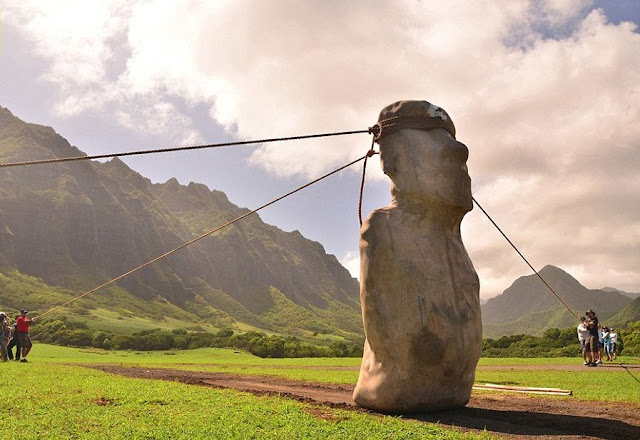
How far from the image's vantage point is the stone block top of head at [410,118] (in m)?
10.6

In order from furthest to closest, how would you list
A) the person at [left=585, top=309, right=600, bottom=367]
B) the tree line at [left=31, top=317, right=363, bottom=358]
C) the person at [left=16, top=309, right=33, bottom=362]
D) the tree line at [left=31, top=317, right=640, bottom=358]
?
the tree line at [left=31, top=317, right=363, bottom=358]
the tree line at [left=31, top=317, right=640, bottom=358]
the person at [left=16, top=309, right=33, bottom=362]
the person at [left=585, top=309, right=600, bottom=367]

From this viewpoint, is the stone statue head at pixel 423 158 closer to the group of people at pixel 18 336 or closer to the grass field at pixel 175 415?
the grass field at pixel 175 415

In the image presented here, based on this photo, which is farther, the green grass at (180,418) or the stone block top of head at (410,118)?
the stone block top of head at (410,118)

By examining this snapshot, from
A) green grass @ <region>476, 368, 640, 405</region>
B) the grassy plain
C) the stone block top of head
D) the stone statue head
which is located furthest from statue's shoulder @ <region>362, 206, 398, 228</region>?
green grass @ <region>476, 368, 640, 405</region>

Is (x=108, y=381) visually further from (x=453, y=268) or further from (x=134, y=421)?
(x=453, y=268)

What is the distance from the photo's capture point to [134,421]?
7.75 meters

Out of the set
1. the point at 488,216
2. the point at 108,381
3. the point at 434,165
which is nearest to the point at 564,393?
the point at 488,216

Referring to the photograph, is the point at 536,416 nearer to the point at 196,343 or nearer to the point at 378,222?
the point at 378,222

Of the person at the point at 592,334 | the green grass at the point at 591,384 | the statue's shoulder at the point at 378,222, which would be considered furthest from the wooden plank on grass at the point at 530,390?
the person at the point at 592,334

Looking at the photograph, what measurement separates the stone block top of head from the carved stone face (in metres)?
0.13

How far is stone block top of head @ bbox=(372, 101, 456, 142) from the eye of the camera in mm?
10570

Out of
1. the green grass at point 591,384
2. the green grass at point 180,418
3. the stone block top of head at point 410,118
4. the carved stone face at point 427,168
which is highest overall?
the stone block top of head at point 410,118

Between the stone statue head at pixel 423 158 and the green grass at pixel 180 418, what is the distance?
163 inches

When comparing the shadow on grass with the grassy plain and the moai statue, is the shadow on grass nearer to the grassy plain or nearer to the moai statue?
the moai statue
